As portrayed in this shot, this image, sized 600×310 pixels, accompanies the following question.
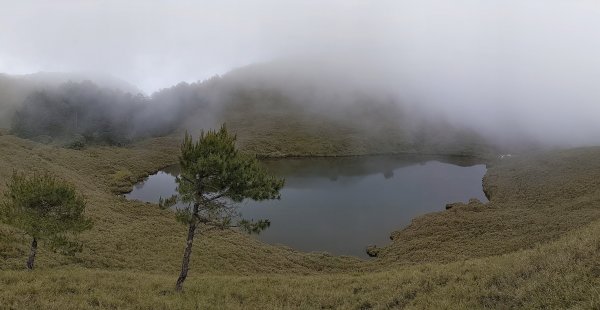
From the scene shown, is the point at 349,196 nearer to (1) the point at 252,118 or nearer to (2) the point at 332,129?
(2) the point at 332,129

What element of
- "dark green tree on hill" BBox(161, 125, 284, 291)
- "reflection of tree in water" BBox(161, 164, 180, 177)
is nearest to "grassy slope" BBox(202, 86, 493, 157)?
"reflection of tree in water" BBox(161, 164, 180, 177)

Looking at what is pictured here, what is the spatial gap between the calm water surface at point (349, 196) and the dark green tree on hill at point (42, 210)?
25.6 m

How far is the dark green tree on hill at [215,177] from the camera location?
18922 mm

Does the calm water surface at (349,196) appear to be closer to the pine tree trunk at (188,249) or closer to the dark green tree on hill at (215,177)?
the pine tree trunk at (188,249)

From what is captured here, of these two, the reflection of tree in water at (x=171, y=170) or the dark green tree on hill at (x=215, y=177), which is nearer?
the dark green tree on hill at (x=215, y=177)

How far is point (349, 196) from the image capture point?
226ft

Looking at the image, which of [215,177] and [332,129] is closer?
[215,177]

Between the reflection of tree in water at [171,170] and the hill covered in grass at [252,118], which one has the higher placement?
the hill covered in grass at [252,118]

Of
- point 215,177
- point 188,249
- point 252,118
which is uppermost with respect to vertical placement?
point 252,118

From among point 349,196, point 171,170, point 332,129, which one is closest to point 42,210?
point 349,196

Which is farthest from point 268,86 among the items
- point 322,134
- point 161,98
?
point 322,134

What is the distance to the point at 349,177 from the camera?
90125mm

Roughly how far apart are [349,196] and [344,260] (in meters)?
31.3

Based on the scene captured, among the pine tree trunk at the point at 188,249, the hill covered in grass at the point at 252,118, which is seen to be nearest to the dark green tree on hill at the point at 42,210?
the pine tree trunk at the point at 188,249
